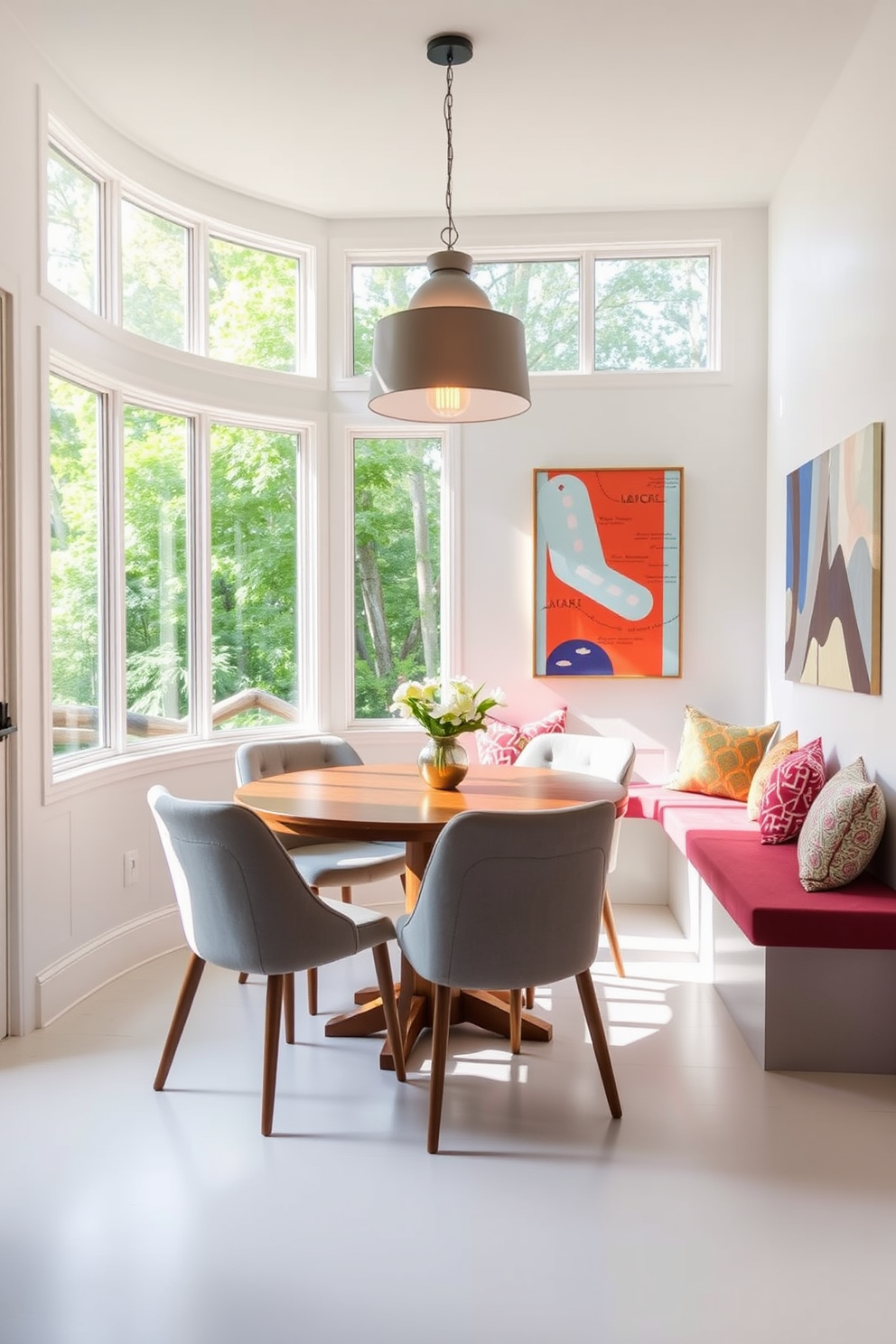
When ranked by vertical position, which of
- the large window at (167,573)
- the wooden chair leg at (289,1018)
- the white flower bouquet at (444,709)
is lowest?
the wooden chair leg at (289,1018)

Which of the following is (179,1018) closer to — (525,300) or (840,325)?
(840,325)

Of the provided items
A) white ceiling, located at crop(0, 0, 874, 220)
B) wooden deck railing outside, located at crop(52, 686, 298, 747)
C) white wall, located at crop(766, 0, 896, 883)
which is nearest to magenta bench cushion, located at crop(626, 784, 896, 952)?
white wall, located at crop(766, 0, 896, 883)

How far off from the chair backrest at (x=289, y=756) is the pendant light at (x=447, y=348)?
4.63ft

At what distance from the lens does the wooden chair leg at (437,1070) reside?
250 cm

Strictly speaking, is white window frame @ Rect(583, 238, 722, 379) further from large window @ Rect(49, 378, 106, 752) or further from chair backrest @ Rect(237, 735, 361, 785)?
large window @ Rect(49, 378, 106, 752)

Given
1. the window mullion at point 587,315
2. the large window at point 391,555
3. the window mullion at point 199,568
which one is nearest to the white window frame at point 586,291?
the window mullion at point 587,315

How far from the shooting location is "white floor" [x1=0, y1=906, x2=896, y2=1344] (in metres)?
1.93

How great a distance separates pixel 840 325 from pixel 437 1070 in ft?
9.57

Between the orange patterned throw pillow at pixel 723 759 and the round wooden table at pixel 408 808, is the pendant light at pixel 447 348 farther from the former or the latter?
the orange patterned throw pillow at pixel 723 759

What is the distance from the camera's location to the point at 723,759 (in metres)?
4.54

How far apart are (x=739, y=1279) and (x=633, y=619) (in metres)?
3.27

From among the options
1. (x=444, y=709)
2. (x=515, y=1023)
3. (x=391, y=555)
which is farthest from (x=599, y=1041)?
(x=391, y=555)

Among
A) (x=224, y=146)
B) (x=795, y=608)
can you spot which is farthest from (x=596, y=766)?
(x=224, y=146)

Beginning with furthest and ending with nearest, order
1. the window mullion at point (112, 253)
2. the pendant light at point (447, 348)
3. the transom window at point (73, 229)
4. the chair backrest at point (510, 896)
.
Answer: the window mullion at point (112, 253) < the transom window at point (73, 229) < the pendant light at point (447, 348) < the chair backrest at point (510, 896)
